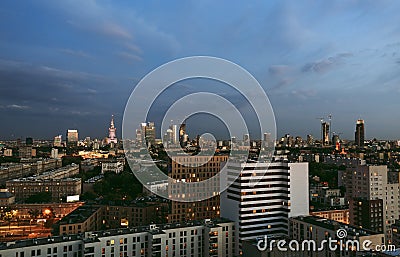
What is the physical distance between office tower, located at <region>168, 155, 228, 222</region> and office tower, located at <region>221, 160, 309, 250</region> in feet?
6.78

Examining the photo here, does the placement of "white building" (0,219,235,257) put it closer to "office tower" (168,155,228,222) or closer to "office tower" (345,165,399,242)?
"office tower" (168,155,228,222)

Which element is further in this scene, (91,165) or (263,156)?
(91,165)

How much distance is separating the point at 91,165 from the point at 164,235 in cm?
1990

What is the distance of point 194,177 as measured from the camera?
9180 millimetres

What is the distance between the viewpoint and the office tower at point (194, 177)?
8781 mm

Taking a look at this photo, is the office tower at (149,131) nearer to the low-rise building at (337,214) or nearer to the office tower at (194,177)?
the office tower at (194,177)

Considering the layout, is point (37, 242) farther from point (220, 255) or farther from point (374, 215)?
point (374, 215)

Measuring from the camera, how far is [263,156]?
25.6 feet

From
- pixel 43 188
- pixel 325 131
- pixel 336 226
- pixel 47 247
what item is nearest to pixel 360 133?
pixel 325 131

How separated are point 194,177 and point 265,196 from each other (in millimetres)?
2801

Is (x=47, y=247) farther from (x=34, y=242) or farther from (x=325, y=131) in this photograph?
(x=325, y=131)

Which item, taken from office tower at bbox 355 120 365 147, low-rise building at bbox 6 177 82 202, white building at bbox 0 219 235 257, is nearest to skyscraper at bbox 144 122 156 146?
white building at bbox 0 219 235 257

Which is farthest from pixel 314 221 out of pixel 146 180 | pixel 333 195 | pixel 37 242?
pixel 146 180

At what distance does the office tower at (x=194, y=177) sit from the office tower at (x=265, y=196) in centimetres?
207
